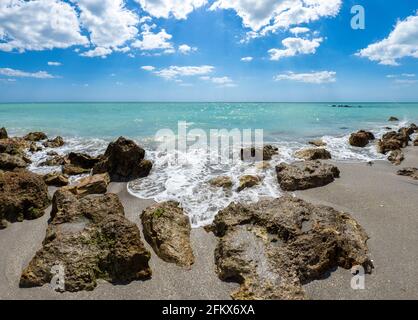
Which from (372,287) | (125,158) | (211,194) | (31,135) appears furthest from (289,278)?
(31,135)

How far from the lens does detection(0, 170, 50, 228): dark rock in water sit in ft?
22.5

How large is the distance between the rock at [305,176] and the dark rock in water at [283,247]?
2640mm

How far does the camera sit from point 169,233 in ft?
19.5

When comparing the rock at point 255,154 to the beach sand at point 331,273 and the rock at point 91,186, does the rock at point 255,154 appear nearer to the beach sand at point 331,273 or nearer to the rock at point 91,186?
the beach sand at point 331,273

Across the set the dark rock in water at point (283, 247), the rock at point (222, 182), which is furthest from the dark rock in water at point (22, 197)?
the rock at point (222, 182)

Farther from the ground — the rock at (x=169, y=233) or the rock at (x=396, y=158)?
the rock at (x=396, y=158)

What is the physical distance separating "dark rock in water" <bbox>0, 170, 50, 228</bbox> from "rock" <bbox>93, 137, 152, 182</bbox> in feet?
9.33

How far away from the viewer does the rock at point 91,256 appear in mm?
4664

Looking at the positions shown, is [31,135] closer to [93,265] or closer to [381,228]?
[93,265]

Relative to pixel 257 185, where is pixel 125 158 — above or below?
above

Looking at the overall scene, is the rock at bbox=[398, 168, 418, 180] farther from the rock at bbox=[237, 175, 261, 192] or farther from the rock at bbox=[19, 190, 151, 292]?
the rock at bbox=[19, 190, 151, 292]

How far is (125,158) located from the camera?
34.4 feet

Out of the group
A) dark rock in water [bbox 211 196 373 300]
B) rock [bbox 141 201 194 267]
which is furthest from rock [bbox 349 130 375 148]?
rock [bbox 141 201 194 267]
